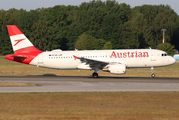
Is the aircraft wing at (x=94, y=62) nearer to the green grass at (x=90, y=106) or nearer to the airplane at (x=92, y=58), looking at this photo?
the airplane at (x=92, y=58)

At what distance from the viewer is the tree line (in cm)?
10488

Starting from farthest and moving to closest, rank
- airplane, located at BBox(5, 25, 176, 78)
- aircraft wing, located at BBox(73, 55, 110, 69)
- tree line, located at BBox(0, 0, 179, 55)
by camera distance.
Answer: tree line, located at BBox(0, 0, 179, 55) < airplane, located at BBox(5, 25, 176, 78) < aircraft wing, located at BBox(73, 55, 110, 69)

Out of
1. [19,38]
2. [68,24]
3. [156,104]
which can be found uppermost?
[68,24]

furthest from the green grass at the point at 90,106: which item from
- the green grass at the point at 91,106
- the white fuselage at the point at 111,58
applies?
the white fuselage at the point at 111,58

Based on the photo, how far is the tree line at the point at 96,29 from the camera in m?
105

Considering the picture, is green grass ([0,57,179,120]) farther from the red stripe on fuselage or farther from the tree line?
the tree line

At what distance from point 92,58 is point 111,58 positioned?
2686mm

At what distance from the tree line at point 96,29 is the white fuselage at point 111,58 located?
56542 millimetres

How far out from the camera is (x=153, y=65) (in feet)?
121

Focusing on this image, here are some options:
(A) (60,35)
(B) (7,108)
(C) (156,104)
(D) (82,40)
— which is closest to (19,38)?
(B) (7,108)

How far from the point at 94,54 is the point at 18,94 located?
1739 centimetres

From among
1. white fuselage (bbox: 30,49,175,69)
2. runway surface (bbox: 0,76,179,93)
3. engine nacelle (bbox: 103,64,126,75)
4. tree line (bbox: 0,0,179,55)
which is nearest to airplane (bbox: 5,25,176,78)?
white fuselage (bbox: 30,49,175,69)

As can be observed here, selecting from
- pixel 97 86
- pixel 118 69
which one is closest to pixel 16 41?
pixel 118 69

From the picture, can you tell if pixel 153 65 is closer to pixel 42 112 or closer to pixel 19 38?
pixel 19 38
